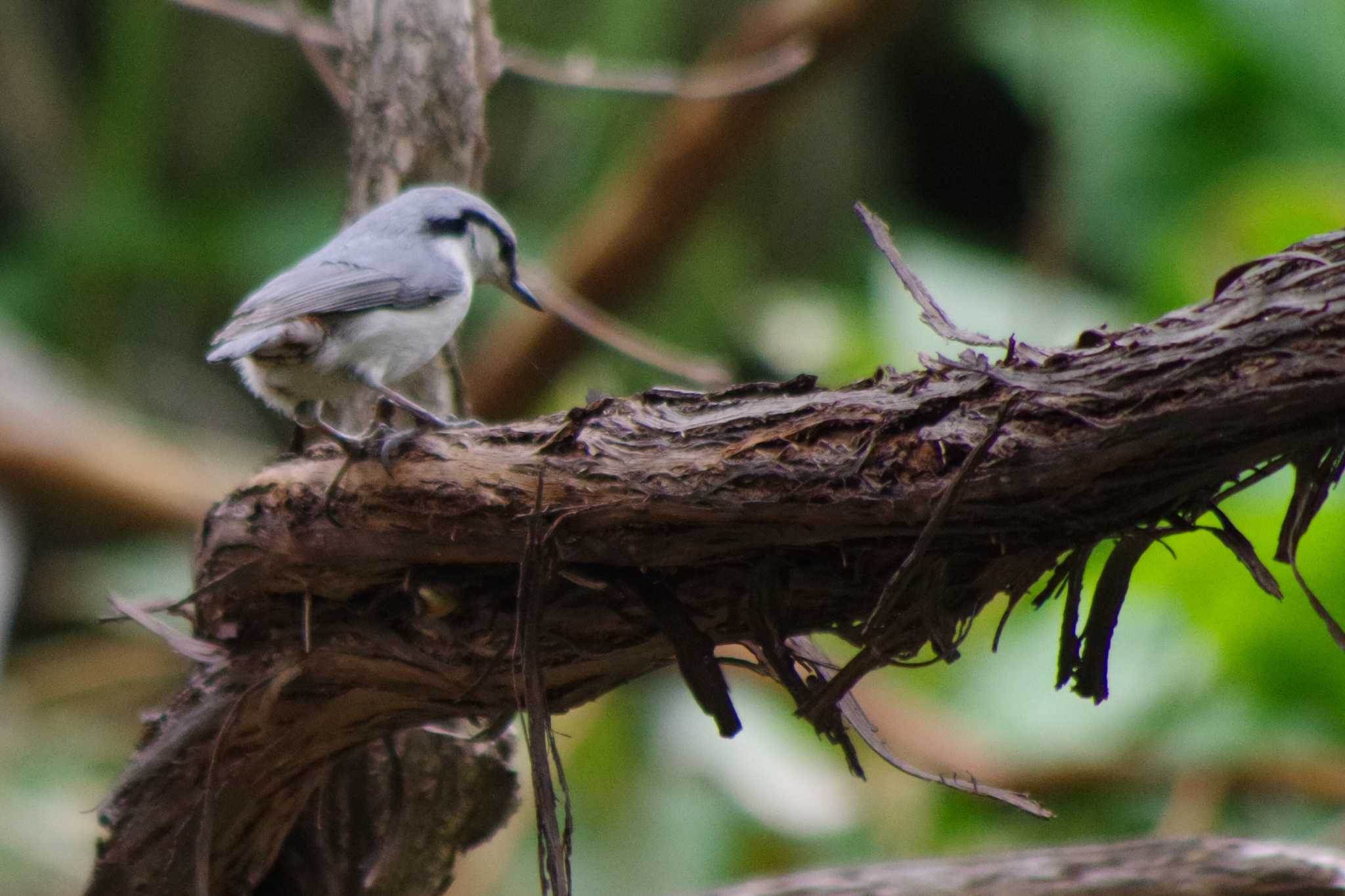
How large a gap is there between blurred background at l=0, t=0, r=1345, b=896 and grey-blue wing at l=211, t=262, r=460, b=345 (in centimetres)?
95

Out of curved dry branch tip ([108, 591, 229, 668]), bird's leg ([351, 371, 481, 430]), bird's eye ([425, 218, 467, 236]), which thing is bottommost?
curved dry branch tip ([108, 591, 229, 668])

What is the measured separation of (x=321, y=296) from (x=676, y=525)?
778 millimetres

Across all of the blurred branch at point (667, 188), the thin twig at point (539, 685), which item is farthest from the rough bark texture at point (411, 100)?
the blurred branch at point (667, 188)

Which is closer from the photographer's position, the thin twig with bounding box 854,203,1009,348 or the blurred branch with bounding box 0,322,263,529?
the thin twig with bounding box 854,203,1009,348

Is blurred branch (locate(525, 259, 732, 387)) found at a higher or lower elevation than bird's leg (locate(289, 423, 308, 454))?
higher

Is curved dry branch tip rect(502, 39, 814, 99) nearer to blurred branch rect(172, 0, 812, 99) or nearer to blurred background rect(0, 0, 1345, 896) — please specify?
blurred branch rect(172, 0, 812, 99)

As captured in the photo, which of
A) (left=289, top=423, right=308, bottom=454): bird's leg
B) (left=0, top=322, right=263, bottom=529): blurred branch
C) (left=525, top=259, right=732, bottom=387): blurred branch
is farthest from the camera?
(left=0, top=322, right=263, bottom=529): blurred branch

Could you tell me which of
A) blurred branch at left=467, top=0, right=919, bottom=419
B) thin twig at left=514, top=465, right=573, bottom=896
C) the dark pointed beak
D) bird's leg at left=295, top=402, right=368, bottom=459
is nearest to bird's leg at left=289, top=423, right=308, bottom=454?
bird's leg at left=295, top=402, right=368, bottom=459

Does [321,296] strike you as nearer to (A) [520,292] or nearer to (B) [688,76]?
(A) [520,292]

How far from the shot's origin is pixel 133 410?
7.06 metres

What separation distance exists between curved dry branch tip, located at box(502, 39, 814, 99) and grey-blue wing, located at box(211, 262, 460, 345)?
0.89m

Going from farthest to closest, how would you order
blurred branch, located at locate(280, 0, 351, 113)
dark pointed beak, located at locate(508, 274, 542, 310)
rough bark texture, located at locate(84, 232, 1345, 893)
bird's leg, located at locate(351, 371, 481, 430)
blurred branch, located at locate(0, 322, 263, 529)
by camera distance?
blurred branch, located at locate(0, 322, 263, 529) → blurred branch, located at locate(280, 0, 351, 113) → dark pointed beak, located at locate(508, 274, 542, 310) → bird's leg, located at locate(351, 371, 481, 430) → rough bark texture, located at locate(84, 232, 1345, 893)

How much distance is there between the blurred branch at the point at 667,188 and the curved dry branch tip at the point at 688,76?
0.22ft

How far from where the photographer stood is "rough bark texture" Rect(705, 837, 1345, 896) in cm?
196
